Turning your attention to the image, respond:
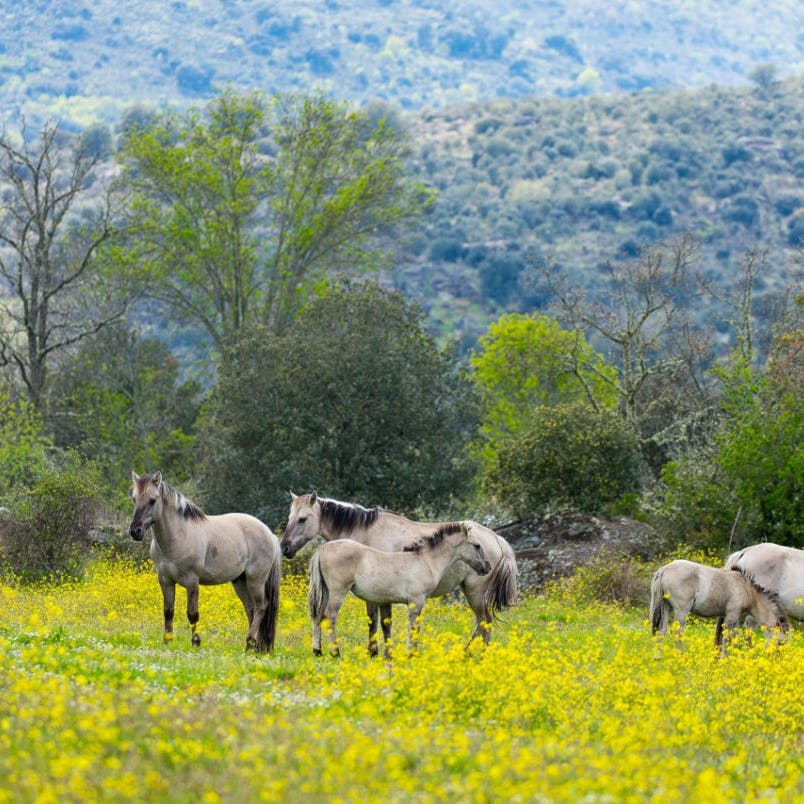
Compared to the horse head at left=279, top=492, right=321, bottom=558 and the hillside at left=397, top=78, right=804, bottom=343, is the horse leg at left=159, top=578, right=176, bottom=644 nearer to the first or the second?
the horse head at left=279, top=492, right=321, bottom=558

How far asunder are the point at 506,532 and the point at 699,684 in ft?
53.6

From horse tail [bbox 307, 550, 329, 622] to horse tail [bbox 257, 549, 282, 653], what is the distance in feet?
5.37

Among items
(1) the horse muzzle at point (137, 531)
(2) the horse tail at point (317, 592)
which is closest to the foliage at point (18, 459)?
(1) the horse muzzle at point (137, 531)

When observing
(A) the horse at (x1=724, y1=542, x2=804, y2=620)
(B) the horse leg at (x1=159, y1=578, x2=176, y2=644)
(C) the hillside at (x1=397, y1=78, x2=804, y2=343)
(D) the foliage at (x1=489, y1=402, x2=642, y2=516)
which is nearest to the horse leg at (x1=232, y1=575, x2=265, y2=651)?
(B) the horse leg at (x1=159, y1=578, x2=176, y2=644)

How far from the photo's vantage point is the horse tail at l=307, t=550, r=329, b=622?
15.5 metres

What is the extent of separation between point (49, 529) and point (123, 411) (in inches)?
942

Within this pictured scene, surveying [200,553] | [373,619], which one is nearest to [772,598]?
[373,619]

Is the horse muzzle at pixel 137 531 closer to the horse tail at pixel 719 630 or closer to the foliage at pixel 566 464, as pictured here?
the horse tail at pixel 719 630

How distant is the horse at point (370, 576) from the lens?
50.1 ft

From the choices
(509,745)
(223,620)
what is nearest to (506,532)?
(223,620)

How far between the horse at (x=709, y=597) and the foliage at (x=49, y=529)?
1513 cm

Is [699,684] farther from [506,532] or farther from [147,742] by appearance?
[506,532]

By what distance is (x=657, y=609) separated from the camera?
1802 cm

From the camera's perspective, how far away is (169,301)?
51969 millimetres
